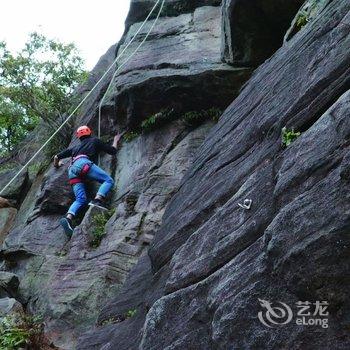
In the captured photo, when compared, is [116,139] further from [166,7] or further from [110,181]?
[166,7]

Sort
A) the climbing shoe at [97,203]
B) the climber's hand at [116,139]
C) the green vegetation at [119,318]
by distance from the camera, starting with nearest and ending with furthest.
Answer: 1. the green vegetation at [119,318]
2. the climbing shoe at [97,203]
3. the climber's hand at [116,139]

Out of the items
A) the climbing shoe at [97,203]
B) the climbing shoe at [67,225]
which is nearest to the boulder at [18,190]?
the climbing shoe at [67,225]

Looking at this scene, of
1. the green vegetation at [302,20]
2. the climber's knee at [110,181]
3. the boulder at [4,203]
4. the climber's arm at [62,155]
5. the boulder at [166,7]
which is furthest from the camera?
the boulder at [4,203]

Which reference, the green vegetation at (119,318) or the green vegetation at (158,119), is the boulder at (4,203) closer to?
the green vegetation at (158,119)

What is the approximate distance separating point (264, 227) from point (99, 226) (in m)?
6.06

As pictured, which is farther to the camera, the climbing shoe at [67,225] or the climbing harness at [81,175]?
the climbing harness at [81,175]

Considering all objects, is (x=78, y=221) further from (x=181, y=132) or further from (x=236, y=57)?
(x=236, y=57)

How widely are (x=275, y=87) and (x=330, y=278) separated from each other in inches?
122

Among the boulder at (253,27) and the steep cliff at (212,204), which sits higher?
the boulder at (253,27)

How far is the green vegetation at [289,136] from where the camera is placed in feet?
16.6

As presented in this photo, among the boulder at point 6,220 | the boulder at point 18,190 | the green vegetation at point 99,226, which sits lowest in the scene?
the green vegetation at point 99,226

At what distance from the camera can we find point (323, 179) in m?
4.06

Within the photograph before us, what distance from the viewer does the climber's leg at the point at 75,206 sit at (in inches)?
433

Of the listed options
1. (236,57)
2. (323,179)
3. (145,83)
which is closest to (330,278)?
(323,179)
